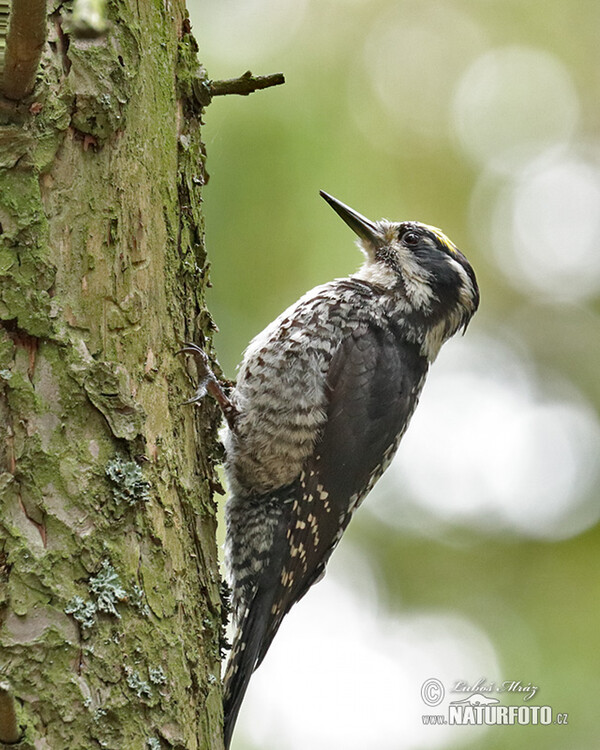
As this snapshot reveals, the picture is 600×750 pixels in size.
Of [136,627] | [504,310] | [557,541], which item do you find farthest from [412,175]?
[136,627]

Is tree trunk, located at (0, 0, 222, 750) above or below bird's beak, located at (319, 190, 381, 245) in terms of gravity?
below

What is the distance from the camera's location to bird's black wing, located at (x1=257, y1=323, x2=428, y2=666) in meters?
3.10

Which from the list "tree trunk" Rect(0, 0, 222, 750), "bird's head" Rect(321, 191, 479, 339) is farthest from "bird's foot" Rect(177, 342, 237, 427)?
"bird's head" Rect(321, 191, 479, 339)

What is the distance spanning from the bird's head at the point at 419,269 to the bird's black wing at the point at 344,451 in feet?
1.14

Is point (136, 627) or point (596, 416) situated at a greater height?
point (596, 416)

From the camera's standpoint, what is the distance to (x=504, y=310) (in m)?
5.20

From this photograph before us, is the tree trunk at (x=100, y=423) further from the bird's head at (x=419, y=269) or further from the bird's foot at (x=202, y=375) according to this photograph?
the bird's head at (x=419, y=269)

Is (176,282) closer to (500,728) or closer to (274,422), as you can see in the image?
(274,422)

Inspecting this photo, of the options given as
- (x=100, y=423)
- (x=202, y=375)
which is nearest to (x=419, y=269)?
(x=202, y=375)

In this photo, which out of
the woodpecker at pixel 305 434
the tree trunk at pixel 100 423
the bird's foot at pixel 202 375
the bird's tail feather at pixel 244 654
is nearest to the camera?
the tree trunk at pixel 100 423

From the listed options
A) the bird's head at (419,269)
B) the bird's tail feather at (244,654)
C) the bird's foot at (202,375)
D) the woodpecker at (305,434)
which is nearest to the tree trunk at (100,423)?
the bird's foot at (202,375)

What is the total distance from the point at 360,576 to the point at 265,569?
2140mm

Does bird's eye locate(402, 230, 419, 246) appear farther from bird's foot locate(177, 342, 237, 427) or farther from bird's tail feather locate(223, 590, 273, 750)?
bird's tail feather locate(223, 590, 273, 750)

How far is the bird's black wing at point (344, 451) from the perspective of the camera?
3096 millimetres
